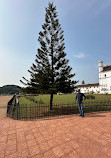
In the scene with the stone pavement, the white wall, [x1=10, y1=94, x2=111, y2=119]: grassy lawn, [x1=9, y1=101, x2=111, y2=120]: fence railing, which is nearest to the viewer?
the stone pavement

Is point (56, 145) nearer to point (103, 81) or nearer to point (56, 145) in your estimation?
point (56, 145)

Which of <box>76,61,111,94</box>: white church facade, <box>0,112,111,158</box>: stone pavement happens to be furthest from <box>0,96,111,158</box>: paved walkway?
<box>76,61,111,94</box>: white church facade

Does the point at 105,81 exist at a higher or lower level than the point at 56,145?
higher

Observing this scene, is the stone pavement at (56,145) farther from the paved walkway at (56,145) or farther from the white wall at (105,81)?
the white wall at (105,81)

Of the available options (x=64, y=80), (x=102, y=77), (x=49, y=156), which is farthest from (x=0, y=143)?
(x=102, y=77)

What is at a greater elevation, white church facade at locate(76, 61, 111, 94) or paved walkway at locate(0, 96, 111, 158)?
white church facade at locate(76, 61, 111, 94)

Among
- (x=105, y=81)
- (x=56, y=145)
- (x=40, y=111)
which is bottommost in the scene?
(x=40, y=111)

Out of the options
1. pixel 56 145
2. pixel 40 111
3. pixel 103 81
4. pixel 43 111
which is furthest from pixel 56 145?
pixel 103 81

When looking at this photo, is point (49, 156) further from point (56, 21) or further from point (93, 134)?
point (56, 21)

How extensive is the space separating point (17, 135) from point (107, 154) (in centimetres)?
344

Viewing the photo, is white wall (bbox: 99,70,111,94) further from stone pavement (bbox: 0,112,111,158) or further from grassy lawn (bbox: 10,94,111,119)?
stone pavement (bbox: 0,112,111,158)

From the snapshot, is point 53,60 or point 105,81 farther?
point 105,81

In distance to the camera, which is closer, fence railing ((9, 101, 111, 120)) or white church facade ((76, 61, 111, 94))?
fence railing ((9, 101, 111, 120))

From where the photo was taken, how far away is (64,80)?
8.92 meters
